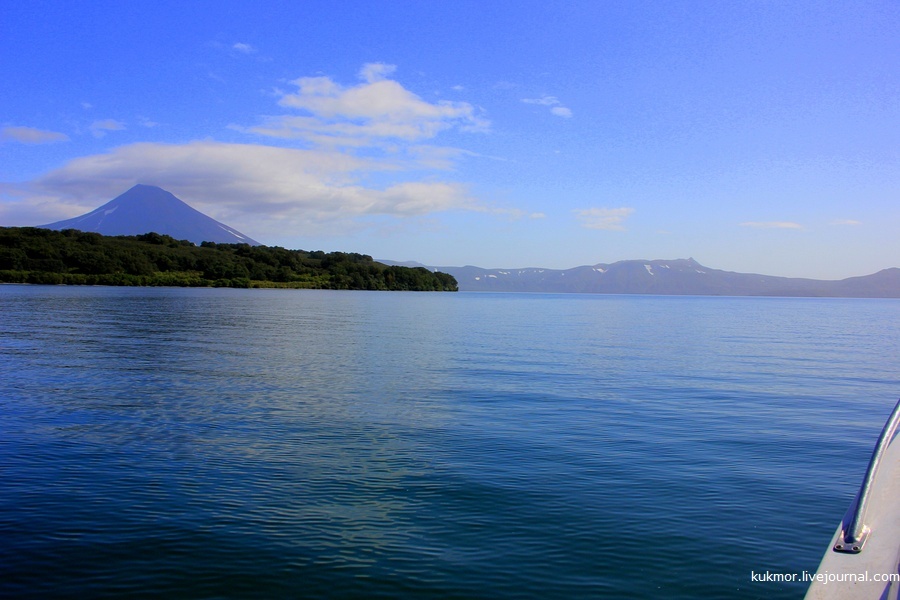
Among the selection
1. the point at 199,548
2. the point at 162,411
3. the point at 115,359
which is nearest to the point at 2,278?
the point at 115,359

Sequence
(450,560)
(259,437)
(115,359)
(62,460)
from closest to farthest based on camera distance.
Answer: (450,560) → (62,460) → (259,437) → (115,359)

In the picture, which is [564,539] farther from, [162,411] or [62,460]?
[162,411]

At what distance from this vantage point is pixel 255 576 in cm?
901

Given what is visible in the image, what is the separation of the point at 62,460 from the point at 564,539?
10.9 m

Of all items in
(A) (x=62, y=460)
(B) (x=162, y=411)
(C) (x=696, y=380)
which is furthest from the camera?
(C) (x=696, y=380)

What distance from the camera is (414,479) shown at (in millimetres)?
13562

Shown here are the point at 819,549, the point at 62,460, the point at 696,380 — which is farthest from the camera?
the point at 696,380

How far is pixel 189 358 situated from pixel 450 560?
89.5 ft

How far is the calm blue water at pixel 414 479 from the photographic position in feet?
30.4

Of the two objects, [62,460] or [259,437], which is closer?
[62,460]

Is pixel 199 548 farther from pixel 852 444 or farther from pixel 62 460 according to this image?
pixel 852 444

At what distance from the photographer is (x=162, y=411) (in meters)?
19.9

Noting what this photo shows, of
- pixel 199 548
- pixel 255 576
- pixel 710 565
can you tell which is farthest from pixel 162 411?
pixel 710 565

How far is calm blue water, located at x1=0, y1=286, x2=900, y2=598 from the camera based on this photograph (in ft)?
30.4
